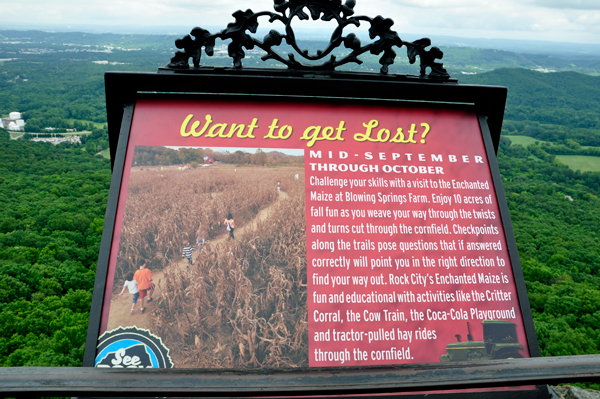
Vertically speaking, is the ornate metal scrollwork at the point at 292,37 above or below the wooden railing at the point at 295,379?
above

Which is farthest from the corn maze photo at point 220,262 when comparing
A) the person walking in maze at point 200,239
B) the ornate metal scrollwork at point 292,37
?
the ornate metal scrollwork at point 292,37

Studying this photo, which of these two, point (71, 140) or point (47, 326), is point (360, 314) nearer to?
point (47, 326)

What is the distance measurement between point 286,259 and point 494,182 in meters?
1.48

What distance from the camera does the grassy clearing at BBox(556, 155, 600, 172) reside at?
190ft

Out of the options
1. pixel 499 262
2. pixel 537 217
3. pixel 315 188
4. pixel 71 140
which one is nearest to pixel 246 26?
pixel 315 188

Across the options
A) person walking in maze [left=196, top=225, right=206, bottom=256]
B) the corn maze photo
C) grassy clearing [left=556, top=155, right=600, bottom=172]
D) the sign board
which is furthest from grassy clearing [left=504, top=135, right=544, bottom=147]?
person walking in maze [left=196, top=225, right=206, bottom=256]

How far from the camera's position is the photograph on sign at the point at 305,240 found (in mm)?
1979

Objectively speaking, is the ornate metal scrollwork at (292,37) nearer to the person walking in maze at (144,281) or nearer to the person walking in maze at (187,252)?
the person walking in maze at (187,252)

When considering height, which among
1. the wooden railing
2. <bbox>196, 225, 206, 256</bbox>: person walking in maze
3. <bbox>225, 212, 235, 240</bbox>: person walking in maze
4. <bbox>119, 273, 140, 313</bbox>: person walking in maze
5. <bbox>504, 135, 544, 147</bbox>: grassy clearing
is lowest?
the wooden railing

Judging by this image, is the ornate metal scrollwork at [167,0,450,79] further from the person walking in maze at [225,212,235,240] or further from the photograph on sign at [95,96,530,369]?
the person walking in maze at [225,212,235,240]

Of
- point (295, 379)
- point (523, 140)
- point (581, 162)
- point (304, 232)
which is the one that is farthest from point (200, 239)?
point (523, 140)

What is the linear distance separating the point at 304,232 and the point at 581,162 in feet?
A: 250

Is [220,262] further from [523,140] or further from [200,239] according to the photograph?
[523,140]

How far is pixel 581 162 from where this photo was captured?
61.2 m
